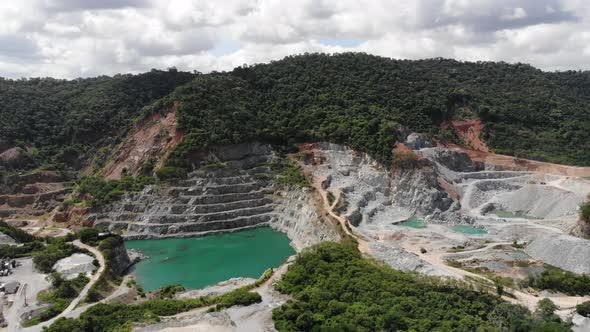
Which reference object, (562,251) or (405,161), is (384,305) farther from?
(405,161)

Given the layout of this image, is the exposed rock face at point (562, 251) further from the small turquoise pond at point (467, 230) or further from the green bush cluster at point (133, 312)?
the green bush cluster at point (133, 312)

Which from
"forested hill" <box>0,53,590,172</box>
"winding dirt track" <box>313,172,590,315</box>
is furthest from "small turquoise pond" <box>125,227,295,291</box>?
"forested hill" <box>0,53,590,172</box>

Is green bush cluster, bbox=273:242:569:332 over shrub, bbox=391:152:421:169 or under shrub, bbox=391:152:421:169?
under

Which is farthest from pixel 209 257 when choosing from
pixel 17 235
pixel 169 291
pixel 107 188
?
pixel 17 235

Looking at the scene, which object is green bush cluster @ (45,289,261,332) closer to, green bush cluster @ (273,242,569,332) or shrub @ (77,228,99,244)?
green bush cluster @ (273,242,569,332)

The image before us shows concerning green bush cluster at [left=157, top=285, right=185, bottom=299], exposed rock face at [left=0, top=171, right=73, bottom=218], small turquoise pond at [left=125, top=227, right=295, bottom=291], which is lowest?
small turquoise pond at [left=125, top=227, right=295, bottom=291]

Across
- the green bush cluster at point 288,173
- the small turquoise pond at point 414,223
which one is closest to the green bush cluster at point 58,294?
the green bush cluster at point 288,173

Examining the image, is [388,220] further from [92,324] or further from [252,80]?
[252,80]
